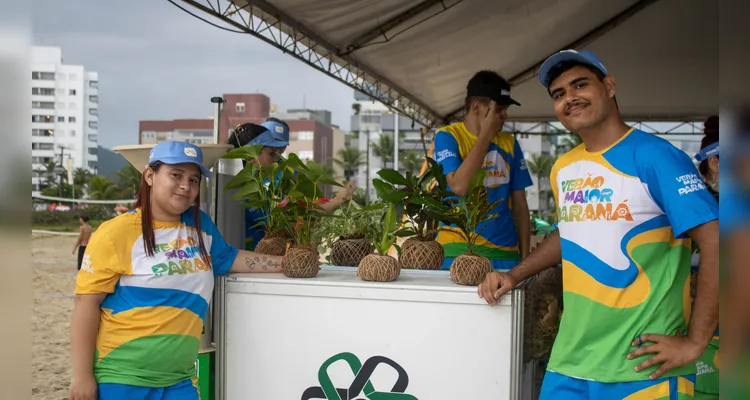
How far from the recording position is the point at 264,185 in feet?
7.79

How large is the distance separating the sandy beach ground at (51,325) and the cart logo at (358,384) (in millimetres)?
837

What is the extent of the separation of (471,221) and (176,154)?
95 centimetres

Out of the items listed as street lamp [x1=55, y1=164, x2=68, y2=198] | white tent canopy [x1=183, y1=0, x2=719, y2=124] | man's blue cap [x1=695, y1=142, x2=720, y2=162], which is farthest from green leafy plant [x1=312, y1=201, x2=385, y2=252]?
street lamp [x1=55, y1=164, x2=68, y2=198]

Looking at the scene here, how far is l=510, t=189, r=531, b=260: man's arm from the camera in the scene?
2.82 meters

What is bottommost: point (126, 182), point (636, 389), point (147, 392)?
point (147, 392)

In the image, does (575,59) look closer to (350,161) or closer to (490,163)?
(490,163)

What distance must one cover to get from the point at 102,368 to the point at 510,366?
3.89ft

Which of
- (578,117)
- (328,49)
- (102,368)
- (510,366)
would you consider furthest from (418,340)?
(328,49)

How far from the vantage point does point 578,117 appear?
1.67 m

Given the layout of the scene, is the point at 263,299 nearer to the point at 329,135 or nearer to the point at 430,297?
the point at 430,297
